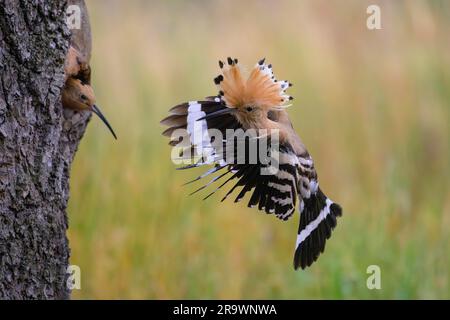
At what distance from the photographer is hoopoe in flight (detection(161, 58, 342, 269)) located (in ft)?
5.75

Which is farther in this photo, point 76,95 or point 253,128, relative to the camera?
point 76,95

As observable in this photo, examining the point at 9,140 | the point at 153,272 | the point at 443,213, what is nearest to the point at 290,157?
the point at 9,140

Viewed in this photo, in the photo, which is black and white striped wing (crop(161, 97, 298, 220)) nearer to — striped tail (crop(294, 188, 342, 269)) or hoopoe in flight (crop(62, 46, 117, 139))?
striped tail (crop(294, 188, 342, 269))

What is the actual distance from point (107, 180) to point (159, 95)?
0.82 m

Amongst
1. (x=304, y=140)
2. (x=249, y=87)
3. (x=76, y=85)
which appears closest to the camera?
(x=249, y=87)

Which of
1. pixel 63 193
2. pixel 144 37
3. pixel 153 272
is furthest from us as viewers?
pixel 144 37

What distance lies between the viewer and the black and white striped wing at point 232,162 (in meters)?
1.77

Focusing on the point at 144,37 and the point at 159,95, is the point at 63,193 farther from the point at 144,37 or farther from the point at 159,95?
the point at 144,37

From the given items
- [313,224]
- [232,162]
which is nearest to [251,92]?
[232,162]

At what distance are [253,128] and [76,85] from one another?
0.49 m

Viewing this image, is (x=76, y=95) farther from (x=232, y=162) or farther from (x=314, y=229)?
(x=314, y=229)

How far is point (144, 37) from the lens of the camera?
13.9ft

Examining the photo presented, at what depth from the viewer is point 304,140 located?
3.82 metres

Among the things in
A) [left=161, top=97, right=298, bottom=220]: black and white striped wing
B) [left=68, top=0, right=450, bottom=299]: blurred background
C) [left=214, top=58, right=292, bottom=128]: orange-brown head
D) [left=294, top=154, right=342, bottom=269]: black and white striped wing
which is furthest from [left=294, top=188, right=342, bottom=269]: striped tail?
[left=68, top=0, right=450, bottom=299]: blurred background
